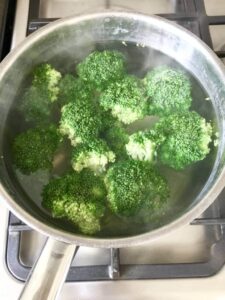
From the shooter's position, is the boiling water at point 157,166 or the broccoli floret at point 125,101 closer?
the boiling water at point 157,166

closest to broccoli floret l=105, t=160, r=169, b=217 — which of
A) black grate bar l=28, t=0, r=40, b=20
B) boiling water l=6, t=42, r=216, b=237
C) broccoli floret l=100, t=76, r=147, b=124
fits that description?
boiling water l=6, t=42, r=216, b=237

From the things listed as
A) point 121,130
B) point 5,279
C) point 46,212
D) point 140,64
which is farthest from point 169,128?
point 5,279

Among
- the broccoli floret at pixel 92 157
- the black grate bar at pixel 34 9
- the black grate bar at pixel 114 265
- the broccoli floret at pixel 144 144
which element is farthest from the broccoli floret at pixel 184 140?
the black grate bar at pixel 34 9

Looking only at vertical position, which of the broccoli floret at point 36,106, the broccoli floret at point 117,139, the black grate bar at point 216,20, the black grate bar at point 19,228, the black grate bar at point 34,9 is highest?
the black grate bar at point 216,20

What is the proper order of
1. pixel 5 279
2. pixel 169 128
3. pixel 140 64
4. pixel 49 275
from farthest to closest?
pixel 140 64 → pixel 169 128 → pixel 5 279 → pixel 49 275

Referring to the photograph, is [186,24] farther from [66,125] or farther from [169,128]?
[66,125]

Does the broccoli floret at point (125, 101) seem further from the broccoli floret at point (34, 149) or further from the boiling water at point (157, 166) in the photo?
the broccoli floret at point (34, 149)
